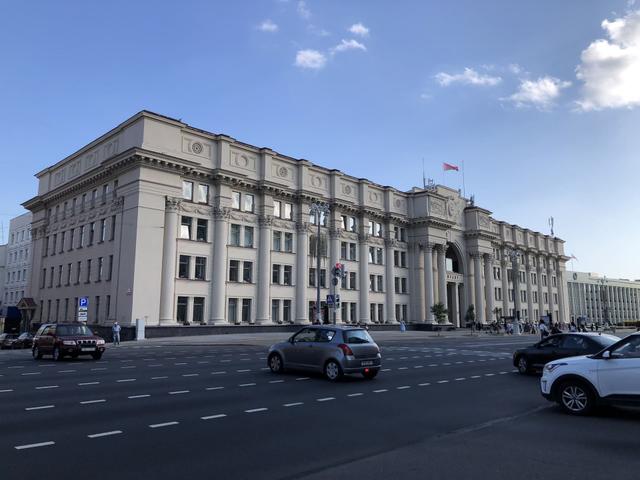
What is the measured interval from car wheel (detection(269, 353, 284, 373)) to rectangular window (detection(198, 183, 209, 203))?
99.7 feet

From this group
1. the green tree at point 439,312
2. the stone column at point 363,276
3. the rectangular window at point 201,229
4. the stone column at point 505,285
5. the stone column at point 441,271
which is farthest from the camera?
the stone column at point 505,285

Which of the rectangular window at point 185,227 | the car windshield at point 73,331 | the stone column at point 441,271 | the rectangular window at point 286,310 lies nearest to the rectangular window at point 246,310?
the rectangular window at point 286,310

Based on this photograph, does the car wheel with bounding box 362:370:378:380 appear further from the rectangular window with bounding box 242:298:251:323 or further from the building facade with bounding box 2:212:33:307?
the building facade with bounding box 2:212:33:307

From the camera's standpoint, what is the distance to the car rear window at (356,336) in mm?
14539

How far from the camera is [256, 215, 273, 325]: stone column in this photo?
1836 inches

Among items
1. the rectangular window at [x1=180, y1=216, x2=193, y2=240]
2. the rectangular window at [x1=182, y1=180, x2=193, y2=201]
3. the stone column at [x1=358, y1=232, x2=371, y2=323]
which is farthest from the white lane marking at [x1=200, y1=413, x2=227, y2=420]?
the stone column at [x1=358, y1=232, x2=371, y2=323]

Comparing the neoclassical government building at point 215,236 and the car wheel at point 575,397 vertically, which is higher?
the neoclassical government building at point 215,236

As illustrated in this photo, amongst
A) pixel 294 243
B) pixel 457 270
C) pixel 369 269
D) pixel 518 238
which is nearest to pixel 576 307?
pixel 518 238

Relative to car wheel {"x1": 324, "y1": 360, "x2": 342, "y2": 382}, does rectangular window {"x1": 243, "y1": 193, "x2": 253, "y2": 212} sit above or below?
above

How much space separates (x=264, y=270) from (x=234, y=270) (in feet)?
9.49

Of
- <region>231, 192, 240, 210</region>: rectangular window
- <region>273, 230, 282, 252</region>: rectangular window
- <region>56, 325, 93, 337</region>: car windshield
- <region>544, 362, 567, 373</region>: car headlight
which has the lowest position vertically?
<region>544, 362, 567, 373</region>: car headlight

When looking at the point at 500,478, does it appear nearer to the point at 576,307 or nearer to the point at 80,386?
the point at 80,386

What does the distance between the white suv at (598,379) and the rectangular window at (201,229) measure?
3731 cm

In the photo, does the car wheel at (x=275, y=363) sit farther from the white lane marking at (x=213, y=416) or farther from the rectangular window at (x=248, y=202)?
the rectangular window at (x=248, y=202)
